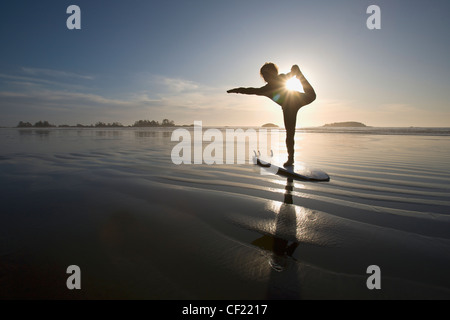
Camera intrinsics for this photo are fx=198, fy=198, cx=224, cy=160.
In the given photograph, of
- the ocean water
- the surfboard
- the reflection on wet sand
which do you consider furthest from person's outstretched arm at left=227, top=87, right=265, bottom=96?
the reflection on wet sand

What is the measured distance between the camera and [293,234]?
8.56 feet

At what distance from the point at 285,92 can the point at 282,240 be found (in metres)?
5.34

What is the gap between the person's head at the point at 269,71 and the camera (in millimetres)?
6258

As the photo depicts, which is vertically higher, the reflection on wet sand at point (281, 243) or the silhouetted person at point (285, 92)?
the silhouetted person at point (285, 92)

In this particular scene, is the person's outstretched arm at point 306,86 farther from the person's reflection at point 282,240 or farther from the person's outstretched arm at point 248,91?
the person's reflection at point 282,240

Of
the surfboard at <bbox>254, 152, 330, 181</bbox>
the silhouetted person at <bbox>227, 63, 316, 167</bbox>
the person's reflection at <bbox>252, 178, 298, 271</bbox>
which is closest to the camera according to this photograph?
the person's reflection at <bbox>252, 178, 298, 271</bbox>

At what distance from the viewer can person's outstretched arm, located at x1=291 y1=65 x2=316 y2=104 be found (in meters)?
6.24

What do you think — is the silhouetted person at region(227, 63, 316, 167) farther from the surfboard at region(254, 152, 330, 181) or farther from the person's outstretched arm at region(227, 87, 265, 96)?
the surfboard at region(254, 152, 330, 181)

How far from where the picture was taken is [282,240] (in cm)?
247

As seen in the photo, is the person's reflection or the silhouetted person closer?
the person's reflection

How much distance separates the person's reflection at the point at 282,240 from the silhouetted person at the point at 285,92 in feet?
12.1

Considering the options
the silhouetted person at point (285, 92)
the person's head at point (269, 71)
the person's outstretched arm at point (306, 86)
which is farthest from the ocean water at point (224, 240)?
the person's head at point (269, 71)

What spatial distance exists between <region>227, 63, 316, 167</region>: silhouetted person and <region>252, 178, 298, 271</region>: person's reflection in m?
3.69
